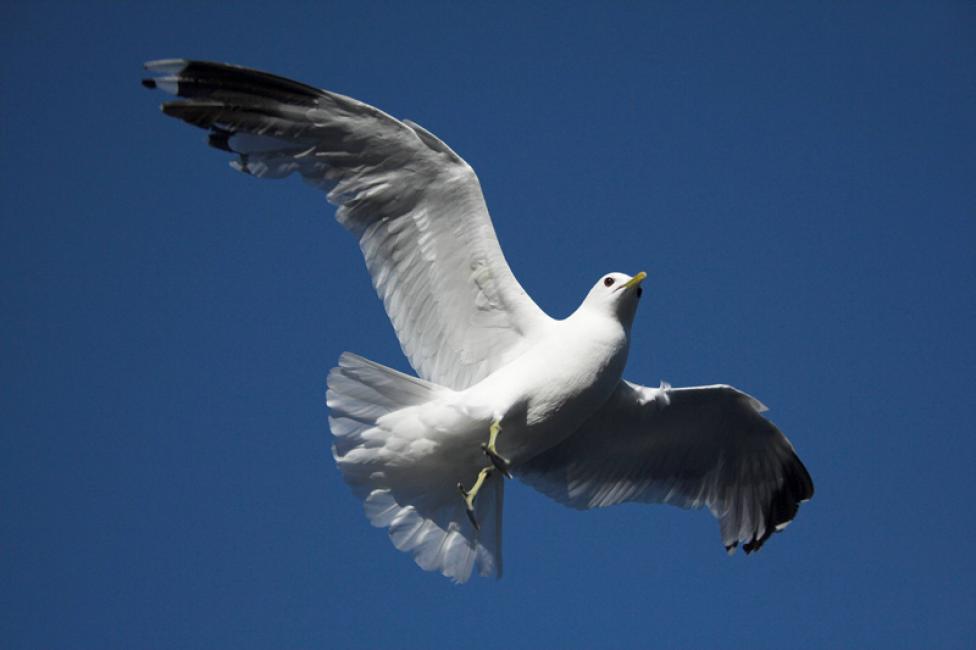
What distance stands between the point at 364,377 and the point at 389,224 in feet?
3.09

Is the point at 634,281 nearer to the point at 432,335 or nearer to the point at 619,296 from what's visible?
the point at 619,296

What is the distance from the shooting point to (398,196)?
7570mm

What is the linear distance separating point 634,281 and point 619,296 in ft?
0.40

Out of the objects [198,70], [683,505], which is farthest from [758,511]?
[198,70]

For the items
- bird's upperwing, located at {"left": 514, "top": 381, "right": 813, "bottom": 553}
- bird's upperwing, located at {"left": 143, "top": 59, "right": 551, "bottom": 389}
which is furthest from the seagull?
bird's upperwing, located at {"left": 514, "top": 381, "right": 813, "bottom": 553}

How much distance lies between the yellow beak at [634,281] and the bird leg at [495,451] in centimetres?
110

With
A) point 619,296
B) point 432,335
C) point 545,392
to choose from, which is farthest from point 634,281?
point 432,335

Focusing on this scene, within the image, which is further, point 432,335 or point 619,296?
point 432,335

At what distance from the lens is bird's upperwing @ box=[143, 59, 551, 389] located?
24.3ft

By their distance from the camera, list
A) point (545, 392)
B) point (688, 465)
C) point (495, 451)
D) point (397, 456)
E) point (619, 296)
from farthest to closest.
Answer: point (688, 465) < point (619, 296) < point (397, 456) < point (545, 392) < point (495, 451)

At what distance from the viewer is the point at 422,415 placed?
7.32 m

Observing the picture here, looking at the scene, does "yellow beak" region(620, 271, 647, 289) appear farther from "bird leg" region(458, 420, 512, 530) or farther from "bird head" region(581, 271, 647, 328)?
"bird leg" region(458, 420, 512, 530)

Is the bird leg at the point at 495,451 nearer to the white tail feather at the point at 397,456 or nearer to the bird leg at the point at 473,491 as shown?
the bird leg at the point at 473,491

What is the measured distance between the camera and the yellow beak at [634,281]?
750 cm
